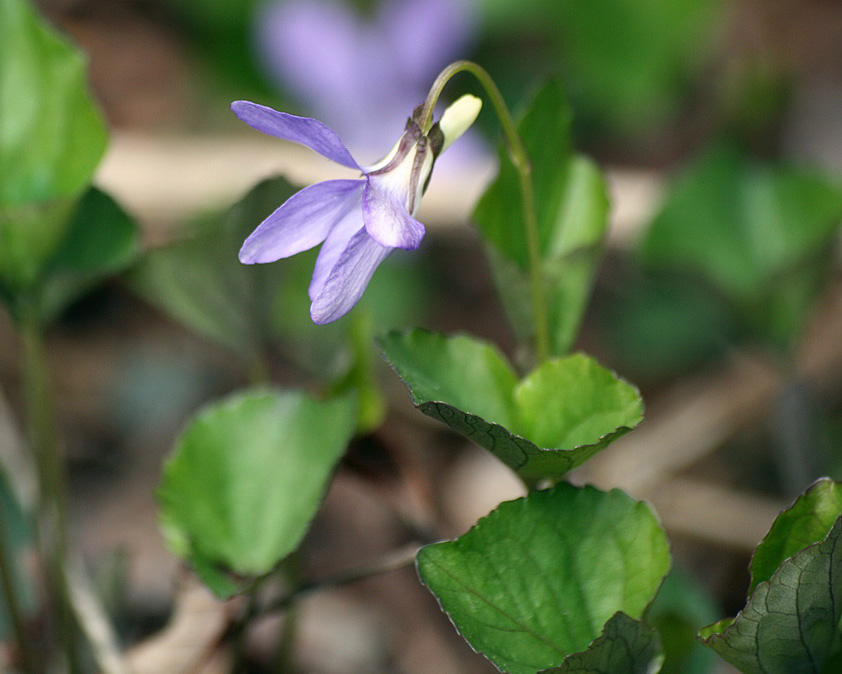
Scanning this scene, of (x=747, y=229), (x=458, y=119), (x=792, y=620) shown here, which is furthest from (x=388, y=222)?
(x=747, y=229)

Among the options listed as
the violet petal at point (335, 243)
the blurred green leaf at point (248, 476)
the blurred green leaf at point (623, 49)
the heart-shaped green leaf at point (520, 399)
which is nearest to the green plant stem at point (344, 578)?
the blurred green leaf at point (248, 476)

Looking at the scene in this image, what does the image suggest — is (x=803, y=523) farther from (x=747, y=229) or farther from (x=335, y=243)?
(x=747, y=229)

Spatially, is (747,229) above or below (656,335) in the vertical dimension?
above

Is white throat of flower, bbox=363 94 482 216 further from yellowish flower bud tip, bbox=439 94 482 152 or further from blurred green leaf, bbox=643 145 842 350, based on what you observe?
blurred green leaf, bbox=643 145 842 350

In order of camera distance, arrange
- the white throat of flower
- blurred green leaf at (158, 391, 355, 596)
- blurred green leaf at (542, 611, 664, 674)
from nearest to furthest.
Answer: blurred green leaf at (542, 611, 664, 674), the white throat of flower, blurred green leaf at (158, 391, 355, 596)

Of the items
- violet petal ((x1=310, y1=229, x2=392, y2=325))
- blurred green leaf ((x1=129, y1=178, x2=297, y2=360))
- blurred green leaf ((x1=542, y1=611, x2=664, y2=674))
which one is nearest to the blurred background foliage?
blurred green leaf ((x1=129, y1=178, x2=297, y2=360))

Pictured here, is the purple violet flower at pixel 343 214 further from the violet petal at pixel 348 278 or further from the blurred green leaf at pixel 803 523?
the blurred green leaf at pixel 803 523

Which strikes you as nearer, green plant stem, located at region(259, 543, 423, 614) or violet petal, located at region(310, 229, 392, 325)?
violet petal, located at region(310, 229, 392, 325)

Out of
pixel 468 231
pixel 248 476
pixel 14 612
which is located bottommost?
pixel 468 231
